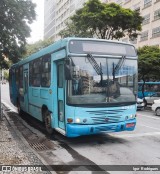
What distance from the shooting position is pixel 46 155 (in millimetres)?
8211

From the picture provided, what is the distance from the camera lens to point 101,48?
923 cm

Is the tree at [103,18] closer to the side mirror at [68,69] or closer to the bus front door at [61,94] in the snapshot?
the bus front door at [61,94]

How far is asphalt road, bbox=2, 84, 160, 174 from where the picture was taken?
7.59 meters

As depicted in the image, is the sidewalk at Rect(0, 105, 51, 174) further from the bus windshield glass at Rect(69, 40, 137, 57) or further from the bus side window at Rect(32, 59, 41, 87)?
the bus windshield glass at Rect(69, 40, 137, 57)

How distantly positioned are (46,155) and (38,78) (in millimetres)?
4629

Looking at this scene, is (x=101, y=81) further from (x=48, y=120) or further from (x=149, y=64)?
(x=149, y=64)

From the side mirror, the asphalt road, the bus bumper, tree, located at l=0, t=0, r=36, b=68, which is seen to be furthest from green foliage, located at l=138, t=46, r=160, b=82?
the side mirror

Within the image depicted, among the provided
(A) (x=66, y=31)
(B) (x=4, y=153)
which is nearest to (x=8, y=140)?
(B) (x=4, y=153)

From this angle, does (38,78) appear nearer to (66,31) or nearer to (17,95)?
(17,95)

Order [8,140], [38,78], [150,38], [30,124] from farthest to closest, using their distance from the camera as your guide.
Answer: [150,38] < [30,124] < [38,78] < [8,140]

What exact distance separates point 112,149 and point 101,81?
2076mm

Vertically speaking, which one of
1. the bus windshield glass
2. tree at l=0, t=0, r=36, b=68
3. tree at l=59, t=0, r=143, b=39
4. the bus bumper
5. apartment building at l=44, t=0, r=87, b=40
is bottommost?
the bus bumper

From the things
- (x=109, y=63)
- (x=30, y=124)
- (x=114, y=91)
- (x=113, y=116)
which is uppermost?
(x=109, y=63)

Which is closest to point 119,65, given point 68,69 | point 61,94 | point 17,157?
point 68,69
